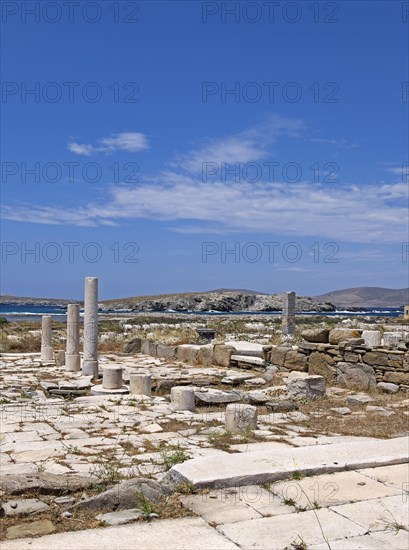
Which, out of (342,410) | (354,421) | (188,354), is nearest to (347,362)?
(342,410)

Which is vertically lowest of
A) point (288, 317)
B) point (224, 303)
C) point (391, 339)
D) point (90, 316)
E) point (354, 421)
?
point (354, 421)

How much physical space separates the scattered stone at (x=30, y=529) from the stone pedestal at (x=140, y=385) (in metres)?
7.10

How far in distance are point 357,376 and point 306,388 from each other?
76.4 inches

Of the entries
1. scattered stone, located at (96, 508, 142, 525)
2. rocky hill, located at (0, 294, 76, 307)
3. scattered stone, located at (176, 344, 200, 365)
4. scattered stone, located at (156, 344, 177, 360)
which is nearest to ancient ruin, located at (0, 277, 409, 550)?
scattered stone, located at (96, 508, 142, 525)

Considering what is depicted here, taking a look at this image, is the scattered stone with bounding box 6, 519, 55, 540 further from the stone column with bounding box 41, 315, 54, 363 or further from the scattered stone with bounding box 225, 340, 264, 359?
the stone column with bounding box 41, 315, 54, 363

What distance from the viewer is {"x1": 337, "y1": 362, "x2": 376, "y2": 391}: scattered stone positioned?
1241cm

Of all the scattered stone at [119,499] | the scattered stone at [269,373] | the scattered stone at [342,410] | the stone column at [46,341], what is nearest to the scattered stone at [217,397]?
the scattered stone at [342,410]

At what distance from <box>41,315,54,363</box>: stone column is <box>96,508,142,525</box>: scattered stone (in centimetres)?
1455

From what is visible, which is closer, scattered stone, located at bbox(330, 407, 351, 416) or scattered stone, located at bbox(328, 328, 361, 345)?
scattered stone, located at bbox(330, 407, 351, 416)

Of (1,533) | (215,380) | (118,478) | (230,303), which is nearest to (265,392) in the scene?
(215,380)

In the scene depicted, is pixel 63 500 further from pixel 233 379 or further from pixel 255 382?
pixel 255 382

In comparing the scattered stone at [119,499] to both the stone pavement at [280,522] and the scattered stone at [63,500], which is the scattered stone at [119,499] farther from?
the stone pavement at [280,522]

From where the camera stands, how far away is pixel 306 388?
36.6 feet

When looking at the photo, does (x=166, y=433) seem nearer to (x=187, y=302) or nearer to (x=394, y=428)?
(x=394, y=428)
